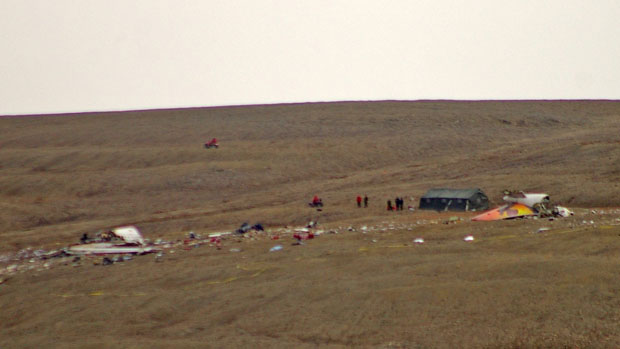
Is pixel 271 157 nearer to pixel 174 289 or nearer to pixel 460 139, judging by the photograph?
pixel 460 139

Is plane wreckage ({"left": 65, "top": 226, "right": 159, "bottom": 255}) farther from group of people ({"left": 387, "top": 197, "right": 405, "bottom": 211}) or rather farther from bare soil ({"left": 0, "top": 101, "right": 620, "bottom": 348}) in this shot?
group of people ({"left": 387, "top": 197, "right": 405, "bottom": 211})

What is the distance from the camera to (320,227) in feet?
107

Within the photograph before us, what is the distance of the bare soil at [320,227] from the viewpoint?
1616 cm

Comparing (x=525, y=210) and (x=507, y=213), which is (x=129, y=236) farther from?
(x=525, y=210)

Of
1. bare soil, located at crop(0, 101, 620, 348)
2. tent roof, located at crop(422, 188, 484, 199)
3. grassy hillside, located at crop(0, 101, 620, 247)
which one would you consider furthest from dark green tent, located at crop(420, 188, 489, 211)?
grassy hillside, located at crop(0, 101, 620, 247)

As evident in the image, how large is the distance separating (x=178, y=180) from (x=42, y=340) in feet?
109

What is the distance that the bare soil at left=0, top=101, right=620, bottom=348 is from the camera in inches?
636

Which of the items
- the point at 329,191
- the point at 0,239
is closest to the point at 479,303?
the point at 0,239

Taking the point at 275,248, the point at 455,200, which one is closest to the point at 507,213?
the point at 455,200

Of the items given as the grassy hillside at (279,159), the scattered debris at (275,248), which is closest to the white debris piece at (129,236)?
the grassy hillside at (279,159)

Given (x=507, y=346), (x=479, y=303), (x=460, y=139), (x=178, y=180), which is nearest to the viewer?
(x=507, y=346)

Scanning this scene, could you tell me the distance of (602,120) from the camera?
2724 inches

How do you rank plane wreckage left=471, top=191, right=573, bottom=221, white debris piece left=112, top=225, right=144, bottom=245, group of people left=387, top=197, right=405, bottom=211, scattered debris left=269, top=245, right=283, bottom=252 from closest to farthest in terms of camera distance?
scattered debris left=269, top=245, right=283, bottom=252, plane wreckage left=471, top=191, right=573, bottom=221, white debris piece left=112, top=225, right=144, bottom=245, group of people left=387, top=197, right=405, bottom=211

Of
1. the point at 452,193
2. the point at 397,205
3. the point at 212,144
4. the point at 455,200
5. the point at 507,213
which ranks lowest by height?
the point at 397,205
